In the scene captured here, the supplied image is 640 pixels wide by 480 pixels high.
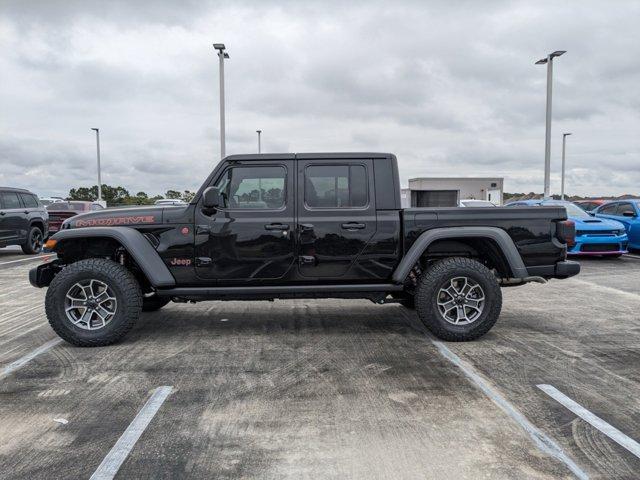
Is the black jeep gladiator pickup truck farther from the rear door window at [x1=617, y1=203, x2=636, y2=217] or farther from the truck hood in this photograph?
the rear door window at [x1=617, y1=203, x2=636, y2=217]

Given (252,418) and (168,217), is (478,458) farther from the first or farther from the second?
(168,217)

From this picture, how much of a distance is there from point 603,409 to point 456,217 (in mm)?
2379

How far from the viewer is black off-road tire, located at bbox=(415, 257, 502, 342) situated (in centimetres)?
559

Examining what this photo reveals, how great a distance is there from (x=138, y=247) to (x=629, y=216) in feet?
40.3

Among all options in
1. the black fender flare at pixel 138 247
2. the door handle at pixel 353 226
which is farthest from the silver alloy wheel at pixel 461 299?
the black fender flare at pixel 138 247

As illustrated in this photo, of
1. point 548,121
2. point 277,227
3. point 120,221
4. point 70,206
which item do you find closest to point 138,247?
point 120,221

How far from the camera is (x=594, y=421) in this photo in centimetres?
363

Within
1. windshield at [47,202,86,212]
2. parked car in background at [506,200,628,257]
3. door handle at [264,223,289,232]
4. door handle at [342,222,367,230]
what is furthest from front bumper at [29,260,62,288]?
windshield at [47,202,86,212]

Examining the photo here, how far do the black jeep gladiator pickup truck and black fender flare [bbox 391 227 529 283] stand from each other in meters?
0.01

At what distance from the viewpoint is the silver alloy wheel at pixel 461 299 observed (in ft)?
18.6

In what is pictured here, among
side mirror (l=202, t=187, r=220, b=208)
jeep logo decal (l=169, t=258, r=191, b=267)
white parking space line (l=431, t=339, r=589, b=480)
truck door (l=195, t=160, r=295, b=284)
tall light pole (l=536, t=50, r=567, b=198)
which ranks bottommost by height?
white parking space line (l=431, t=339, r=589, b=480)

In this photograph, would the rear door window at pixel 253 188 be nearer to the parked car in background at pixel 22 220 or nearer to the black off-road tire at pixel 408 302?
the black off-road tire at pixel 408 302

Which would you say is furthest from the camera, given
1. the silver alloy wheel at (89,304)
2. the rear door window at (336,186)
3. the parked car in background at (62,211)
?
the parked car in background at (62,211)

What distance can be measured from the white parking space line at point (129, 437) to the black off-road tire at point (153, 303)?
2817 millimetres
